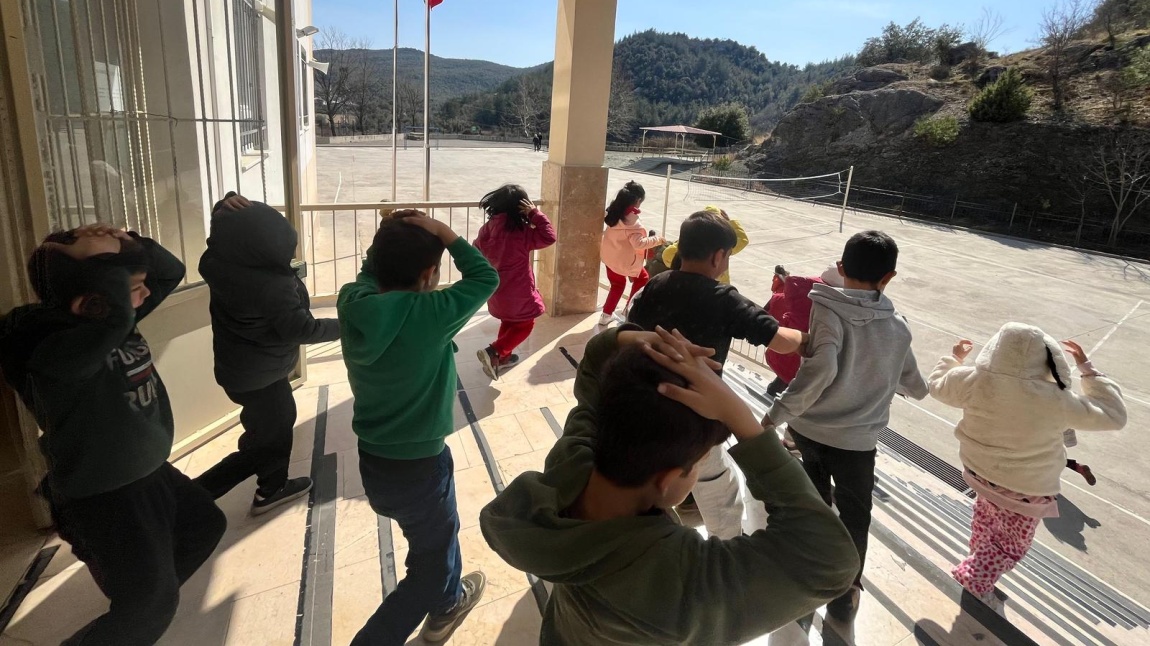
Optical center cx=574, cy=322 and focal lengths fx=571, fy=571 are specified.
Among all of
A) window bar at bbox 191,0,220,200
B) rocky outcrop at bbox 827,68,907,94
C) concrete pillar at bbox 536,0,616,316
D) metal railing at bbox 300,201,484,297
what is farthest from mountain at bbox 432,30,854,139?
window bar at bbox 191,0,220,200

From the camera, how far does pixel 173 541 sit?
183 centimetres

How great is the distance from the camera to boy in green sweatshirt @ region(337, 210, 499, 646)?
1.65m

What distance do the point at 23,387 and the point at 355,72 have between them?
54579 millimetres

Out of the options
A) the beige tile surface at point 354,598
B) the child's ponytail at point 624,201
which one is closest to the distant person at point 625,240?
the child's ponytail at point 624,201

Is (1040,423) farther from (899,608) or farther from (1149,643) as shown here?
(1149,643)

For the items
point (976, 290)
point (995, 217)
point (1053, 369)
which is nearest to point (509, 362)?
point (1053, 369)

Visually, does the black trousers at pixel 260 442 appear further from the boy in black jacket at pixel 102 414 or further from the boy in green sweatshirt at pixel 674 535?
the boy in green sweatshirt at pixel 674 535

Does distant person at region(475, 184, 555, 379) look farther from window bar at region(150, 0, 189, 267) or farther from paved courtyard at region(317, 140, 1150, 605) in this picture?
paved courtyard at region(317, 140, 1150, 605)

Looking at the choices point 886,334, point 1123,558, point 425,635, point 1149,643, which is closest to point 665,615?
point 425,635

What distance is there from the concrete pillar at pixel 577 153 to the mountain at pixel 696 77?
62732mm

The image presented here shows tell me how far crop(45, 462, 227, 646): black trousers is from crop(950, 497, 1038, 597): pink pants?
9.85 feet

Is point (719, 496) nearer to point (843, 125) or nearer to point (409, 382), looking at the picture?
point (409, 382)

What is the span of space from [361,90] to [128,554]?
49955mm

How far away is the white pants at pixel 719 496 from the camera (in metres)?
1.94
